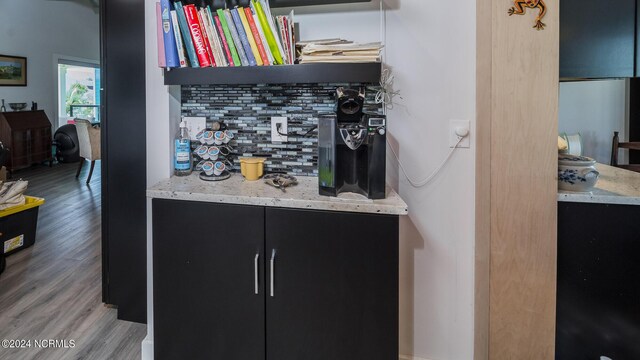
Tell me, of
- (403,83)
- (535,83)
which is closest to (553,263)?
(535,83)

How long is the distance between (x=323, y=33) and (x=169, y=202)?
1.01 meters

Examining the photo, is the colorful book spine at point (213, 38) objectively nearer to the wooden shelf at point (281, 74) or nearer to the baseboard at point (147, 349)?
the wooden shelf at point (281, 74)

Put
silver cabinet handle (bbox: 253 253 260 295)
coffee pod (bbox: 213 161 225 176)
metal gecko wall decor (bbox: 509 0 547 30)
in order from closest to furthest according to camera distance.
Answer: metal gecko wall decor (bbox: 509 0 547 30)
silver cabinet handle (bbox: 253 253 260 295)
coffee pod (bbox: 213 161 225 176)

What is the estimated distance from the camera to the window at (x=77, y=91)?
7.70 m

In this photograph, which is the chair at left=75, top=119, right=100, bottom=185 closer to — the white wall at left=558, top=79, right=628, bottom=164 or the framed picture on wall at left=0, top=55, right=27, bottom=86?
the framed picture on wall at left=0, top=55, right=27, bottom=86

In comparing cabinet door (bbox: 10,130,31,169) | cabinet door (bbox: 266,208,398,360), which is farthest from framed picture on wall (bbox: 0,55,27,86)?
cabinet door (bbox: 266,208,398,360)

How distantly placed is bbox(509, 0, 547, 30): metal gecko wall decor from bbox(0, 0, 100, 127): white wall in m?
7.79

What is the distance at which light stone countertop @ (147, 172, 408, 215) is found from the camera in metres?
1.31

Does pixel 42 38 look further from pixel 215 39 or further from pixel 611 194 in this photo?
pixel 611 194

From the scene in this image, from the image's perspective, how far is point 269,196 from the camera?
1.38 metres

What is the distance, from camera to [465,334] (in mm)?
1664

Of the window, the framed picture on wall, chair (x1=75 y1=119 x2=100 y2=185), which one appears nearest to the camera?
chair (x1=75 y1=119 x2=100 y2=185)

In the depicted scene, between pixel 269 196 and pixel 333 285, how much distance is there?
16.2 inches

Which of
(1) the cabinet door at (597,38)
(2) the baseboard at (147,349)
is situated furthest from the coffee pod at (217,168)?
(1) the cabinet door at (597,38)
